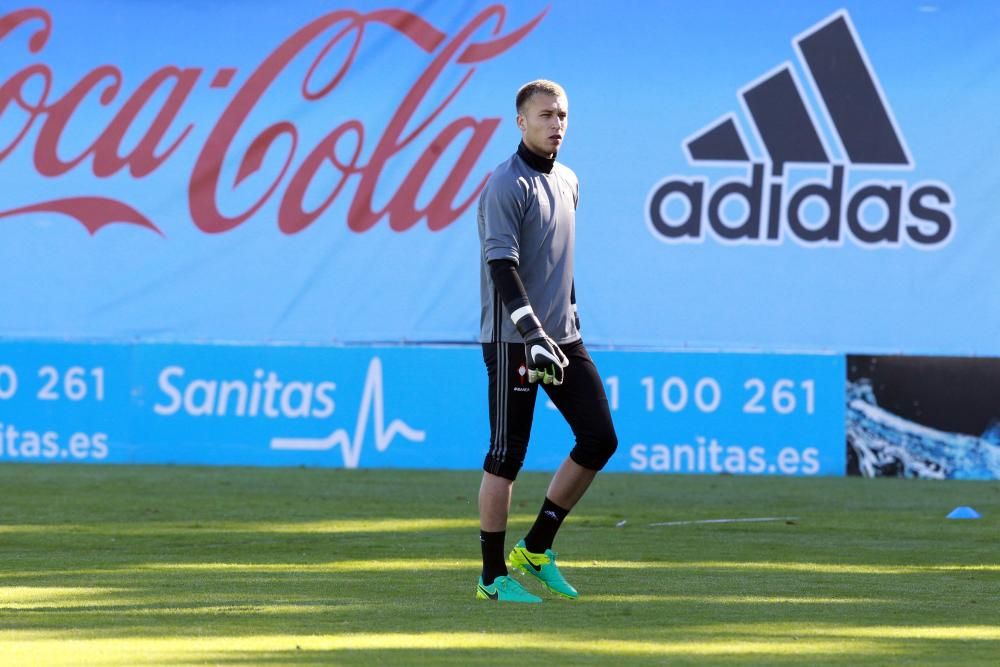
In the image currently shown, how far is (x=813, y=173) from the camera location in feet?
54.4

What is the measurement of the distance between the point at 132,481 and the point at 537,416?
3651 mm

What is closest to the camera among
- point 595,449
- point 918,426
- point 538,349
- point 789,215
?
point 538,349

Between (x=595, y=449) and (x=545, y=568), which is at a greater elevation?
(x=595, y=449)

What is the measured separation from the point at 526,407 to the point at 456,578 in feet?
3.47

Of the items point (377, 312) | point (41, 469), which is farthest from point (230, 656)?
point (377, 312)

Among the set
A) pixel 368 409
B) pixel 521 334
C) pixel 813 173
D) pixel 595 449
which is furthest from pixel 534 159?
pixel 813 173

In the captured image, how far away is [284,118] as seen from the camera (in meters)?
16.8

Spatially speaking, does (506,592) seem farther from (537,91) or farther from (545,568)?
(537,91)

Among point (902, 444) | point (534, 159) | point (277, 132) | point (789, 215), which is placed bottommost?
point (902, 444)

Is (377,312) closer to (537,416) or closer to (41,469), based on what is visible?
(537,416)

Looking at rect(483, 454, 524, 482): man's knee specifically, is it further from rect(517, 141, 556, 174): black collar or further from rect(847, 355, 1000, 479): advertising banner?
rect(847, 355, 1000, 479): advertising banner

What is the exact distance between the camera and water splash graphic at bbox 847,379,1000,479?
15367 millimetres

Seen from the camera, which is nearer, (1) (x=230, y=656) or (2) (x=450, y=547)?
(1) (x=230, y=656)

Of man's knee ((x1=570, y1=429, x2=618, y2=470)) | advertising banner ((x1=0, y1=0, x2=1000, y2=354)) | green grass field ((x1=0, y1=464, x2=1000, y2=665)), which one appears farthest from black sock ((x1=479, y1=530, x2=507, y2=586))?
advertising banner ((x1=0, y1=0, x2=1000, y2=354))
